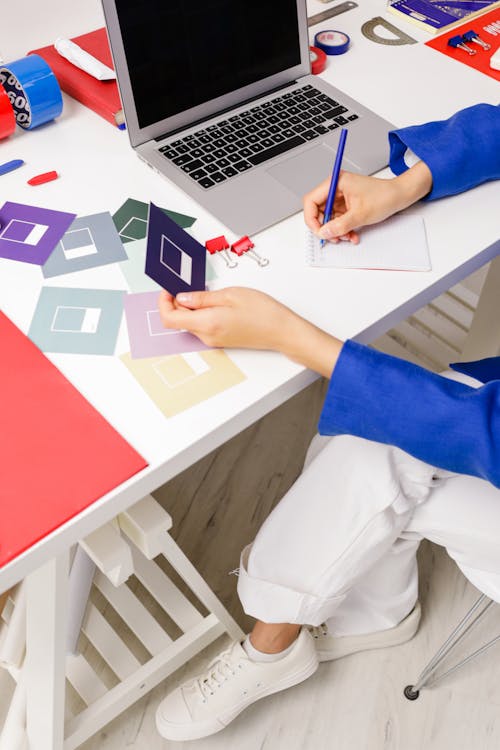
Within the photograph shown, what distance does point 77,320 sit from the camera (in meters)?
0.89

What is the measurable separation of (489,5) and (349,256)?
80 cm

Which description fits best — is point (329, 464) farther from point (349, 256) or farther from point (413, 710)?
point (413, 710)

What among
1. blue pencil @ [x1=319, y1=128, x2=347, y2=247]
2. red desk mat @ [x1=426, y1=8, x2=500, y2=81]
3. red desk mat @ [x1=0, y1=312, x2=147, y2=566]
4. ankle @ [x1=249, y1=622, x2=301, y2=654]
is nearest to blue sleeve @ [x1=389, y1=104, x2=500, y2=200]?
blue pencil @ [x1=319, y1=128, x2=347, y2=247]

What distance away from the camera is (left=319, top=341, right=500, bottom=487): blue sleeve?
2.62 feet

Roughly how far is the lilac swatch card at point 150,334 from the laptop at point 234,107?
0.59 feet

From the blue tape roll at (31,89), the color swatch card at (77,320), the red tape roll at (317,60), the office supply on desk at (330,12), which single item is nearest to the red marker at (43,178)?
the blue tape roll at (31,89)

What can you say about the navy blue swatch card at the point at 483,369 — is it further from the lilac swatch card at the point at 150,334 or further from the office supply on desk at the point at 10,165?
the office supply on desk at the point at 10,165

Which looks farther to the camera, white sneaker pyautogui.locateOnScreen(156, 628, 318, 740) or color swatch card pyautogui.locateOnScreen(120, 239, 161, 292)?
white sneaker pyautogui.locateOnScreen(156, 628, 318, 740)

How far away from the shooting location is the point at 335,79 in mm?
1269

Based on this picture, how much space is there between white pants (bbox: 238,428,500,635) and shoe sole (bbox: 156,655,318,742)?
0.20 metres

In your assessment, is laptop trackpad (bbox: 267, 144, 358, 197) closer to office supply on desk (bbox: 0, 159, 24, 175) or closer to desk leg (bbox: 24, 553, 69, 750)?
office supply on desk (bbox: 0, 159, 24, 175)

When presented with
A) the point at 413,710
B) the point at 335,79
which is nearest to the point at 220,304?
the point at 335,79

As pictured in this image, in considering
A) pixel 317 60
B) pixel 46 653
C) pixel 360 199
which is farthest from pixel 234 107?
pixel 46 653

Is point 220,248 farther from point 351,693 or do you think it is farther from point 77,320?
point 351,693
